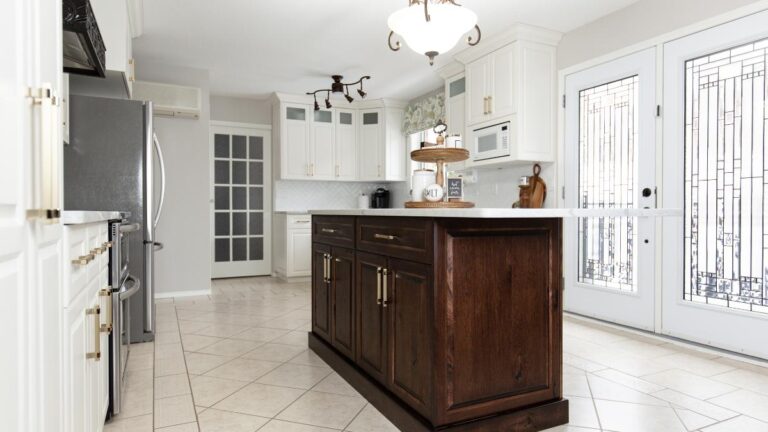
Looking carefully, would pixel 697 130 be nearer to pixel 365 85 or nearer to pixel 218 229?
pixel 365 85

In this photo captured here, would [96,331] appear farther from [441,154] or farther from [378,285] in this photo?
[441,154]

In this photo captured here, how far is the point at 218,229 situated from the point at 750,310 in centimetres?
566

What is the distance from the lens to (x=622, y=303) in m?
3.58

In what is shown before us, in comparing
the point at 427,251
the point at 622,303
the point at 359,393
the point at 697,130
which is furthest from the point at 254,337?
the point at 697,130

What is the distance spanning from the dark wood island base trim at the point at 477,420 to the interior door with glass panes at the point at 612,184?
74.1 inches

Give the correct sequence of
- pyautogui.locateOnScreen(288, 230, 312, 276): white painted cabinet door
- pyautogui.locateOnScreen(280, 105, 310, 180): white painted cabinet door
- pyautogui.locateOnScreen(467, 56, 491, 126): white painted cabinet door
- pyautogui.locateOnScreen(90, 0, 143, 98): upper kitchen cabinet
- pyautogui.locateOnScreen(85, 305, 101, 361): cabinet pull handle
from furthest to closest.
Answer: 1. pyautogui.locateOnScreen(280, 105, 310, 180): white painted cabinet door
2. pyautogui.locateOnScreen(288, 230, 312, 276): white painted cabinet door
3. pyautogui.locateOnScreen(467, 56, 491, 126): white painted cabinet door
4. pyautogui.locateOnScreen(90, 0, 143, 98): upper kitchen cabinet
5. pyautogui.locateOnScreen(85, 305, 101, 361): cabinet pull handle

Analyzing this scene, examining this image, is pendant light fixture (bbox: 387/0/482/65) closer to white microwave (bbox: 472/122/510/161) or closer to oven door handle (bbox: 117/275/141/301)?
white microwave (bbox: 472/122/510/161)

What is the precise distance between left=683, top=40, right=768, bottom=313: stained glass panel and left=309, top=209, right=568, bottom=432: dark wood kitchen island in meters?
1.67

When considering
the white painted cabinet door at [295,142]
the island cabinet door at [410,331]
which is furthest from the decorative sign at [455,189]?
the white painted cabinet door at [295,142]

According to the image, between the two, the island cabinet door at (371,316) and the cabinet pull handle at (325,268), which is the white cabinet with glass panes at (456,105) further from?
the island cabinet door at (371,316)

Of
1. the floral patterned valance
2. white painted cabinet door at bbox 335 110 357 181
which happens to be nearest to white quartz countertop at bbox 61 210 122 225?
the floral patterned valance

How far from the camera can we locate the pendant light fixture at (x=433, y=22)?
255 centimetres

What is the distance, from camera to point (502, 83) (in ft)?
13.6

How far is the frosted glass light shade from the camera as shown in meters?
2.55
